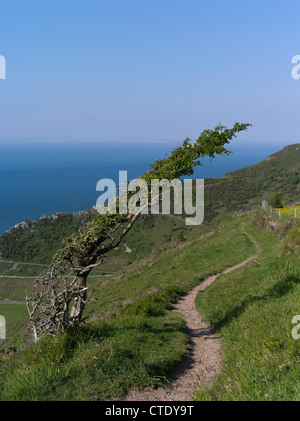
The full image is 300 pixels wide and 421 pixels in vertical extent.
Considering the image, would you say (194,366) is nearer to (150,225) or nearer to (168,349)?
(168,349)

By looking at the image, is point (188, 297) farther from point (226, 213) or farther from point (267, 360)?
point (226, 213)

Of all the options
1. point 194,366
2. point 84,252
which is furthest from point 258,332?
point 84,252

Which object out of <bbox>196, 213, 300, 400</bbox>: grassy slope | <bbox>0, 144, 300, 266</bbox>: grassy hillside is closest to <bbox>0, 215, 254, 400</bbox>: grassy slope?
<bbox>196, 213, 300, 400</bbox>: grassy slope

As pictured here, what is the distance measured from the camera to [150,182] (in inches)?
338

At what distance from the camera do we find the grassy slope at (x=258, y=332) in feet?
14.0

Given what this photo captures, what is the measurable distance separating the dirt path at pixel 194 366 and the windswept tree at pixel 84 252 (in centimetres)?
235

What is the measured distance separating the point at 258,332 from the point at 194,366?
62.2 inches

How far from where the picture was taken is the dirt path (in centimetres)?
537

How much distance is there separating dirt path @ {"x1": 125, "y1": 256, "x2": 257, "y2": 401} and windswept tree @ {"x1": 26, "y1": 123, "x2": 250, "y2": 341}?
7.73 ft

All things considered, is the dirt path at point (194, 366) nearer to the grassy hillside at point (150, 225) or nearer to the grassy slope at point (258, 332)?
the grassy slope at point (258, 332)

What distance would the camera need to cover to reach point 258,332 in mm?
6641

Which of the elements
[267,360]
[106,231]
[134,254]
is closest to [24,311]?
[134,254]

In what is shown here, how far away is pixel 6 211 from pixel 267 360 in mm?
190747

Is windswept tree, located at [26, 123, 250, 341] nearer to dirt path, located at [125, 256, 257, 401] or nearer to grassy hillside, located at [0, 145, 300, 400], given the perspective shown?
grassy hillside, located at [0, 145, 300, 400]
